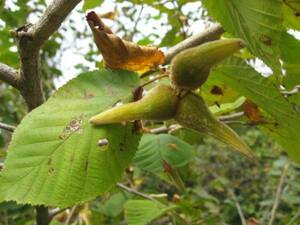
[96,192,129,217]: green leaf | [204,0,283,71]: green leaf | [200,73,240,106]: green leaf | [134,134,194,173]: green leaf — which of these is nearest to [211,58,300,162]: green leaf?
[204,0,283,71]: green leaf

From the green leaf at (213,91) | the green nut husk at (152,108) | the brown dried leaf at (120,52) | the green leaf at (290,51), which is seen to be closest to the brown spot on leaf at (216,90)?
the green leaf at (213,91)

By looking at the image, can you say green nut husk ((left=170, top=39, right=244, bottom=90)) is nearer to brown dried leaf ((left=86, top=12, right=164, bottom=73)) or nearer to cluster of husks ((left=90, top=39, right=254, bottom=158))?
cluster of husks ((left=90, top=39, right=254, bottom=158))

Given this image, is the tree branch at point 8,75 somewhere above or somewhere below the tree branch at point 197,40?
above

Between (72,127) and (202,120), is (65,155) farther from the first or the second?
(202,120)

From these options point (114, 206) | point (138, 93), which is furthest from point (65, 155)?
point (114, 206)

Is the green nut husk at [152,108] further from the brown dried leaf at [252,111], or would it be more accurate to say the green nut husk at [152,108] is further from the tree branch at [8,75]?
the brown dried leaf at [252,111]

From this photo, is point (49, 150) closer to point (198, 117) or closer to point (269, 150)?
point (198, 117)

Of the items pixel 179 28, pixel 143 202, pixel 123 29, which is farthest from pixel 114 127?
pixel 123 29
